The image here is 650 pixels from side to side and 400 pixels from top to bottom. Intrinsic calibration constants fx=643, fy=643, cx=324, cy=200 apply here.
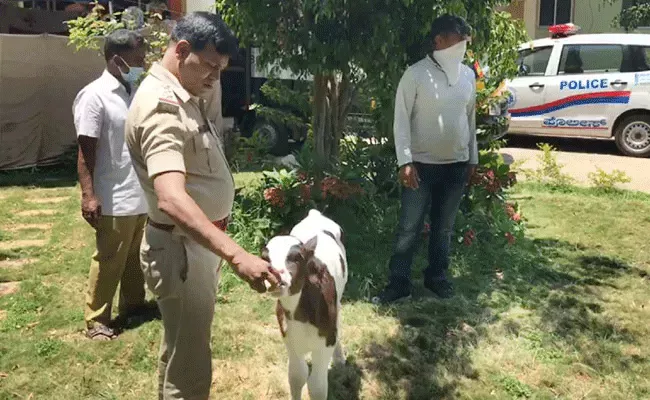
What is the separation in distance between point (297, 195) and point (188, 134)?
305 cm

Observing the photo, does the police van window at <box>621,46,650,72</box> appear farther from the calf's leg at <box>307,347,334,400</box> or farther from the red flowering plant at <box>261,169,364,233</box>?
the calf's leg at <box>307,347,334,400</box>

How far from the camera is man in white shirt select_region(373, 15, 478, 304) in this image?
3900 millimetres

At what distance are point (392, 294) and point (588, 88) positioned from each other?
771 centimetres

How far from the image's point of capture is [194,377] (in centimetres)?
235

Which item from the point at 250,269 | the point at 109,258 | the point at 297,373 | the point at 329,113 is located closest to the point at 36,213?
the point at 329,113

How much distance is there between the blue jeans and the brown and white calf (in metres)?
1.23

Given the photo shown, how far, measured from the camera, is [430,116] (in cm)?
394

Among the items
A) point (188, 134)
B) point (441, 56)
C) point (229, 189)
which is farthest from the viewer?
point (441, 56)

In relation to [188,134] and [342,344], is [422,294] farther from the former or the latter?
[188,134]

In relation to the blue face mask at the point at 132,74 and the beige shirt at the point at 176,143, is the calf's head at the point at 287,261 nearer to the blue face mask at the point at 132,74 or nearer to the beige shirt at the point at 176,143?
the beige shirt at the point at 176,143

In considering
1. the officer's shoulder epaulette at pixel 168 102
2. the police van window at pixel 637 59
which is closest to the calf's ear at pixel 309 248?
the officer's shoulder epaulette at pixel 168 102

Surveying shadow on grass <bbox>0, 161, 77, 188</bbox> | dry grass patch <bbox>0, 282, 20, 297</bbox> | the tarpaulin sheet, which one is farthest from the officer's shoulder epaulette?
the tarpaulin sheet

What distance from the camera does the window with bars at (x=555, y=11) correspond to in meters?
19.3

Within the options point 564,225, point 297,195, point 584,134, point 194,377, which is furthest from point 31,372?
point 584,134
